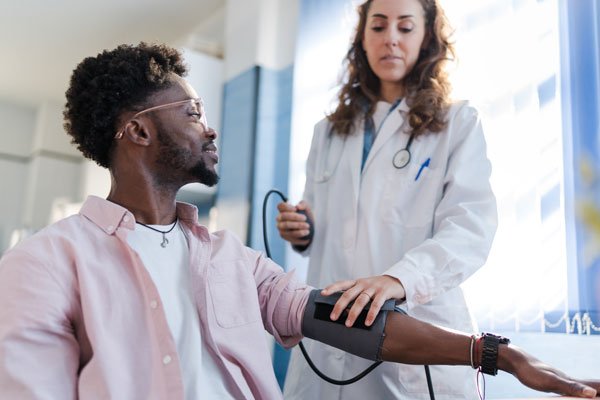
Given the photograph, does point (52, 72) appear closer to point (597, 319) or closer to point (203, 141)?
point (203, 141)

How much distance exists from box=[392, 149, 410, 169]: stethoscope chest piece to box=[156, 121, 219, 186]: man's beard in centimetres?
46

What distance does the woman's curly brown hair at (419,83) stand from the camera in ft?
4.49

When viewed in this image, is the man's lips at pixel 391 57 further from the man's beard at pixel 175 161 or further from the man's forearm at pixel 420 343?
the man's forearm at pixel 420 343

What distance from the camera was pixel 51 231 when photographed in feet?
3.34

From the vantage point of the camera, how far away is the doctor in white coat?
3.90ft

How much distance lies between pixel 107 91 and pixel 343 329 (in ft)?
2.21

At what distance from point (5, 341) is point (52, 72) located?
399 centimetres

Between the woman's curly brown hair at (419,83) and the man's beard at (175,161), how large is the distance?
490mm

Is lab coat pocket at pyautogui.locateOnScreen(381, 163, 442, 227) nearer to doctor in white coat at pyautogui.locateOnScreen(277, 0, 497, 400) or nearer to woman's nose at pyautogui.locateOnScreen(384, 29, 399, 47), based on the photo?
doctor in white coat at pyautogui.locateOnScreen(277, 0, 497, 400)

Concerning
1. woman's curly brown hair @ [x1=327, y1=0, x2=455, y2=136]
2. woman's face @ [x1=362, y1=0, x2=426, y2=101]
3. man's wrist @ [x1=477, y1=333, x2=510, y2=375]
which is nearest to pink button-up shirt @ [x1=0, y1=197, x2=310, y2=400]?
man's wrist @ [x1=477, y1=333, x2=510, y2=375]

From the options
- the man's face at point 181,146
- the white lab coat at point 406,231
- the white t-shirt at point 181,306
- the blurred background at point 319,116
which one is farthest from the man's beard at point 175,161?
Result: the blurred background at point 319,116

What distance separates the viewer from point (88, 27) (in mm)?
3705

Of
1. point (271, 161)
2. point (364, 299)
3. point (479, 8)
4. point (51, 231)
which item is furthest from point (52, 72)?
point (364, 299)

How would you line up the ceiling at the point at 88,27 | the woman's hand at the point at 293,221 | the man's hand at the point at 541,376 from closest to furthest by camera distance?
the man's hand at the point at 541,376
the woman's hand at the point at 293,221
the ceiling at the point at 88,27
